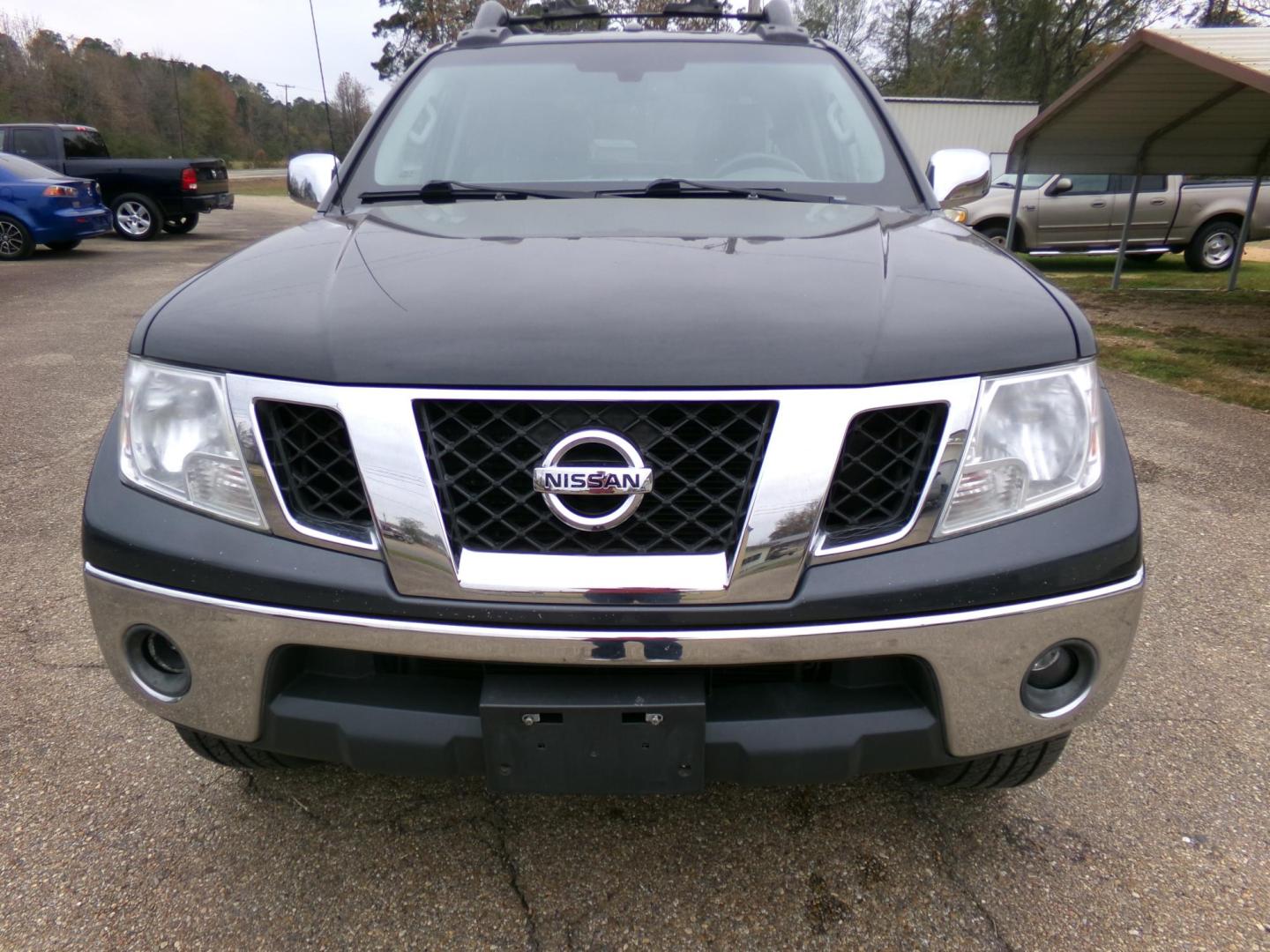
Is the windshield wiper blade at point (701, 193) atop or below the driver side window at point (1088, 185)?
atop

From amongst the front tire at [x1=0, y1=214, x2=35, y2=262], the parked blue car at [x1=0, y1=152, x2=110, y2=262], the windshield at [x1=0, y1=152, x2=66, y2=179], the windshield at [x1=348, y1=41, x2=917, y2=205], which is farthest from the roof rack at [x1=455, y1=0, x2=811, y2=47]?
the front tire at [x1=0, y1=214, x2=35, y2=262]

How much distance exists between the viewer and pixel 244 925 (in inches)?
69.2

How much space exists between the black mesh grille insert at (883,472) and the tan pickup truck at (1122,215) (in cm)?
1268

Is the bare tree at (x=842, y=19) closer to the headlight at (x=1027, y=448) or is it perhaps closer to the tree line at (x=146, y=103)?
the tree line at (x=146, y=103)

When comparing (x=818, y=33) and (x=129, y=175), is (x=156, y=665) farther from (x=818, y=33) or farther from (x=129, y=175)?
(x=818, y=33)

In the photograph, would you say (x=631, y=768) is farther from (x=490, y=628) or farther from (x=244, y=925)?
(x=244, y=925)

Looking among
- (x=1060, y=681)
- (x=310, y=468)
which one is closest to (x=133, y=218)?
(x=310, y=468)

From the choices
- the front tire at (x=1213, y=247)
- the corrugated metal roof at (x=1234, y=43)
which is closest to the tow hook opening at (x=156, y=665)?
the corrugated metal roof at (x=1234, y=43)

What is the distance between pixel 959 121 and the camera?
2327 cm

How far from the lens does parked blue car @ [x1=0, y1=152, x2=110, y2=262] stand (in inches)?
480

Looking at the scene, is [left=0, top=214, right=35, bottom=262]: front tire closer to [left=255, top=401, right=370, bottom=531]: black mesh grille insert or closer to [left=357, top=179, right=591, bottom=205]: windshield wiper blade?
[left=357, top=179, right=591, bottom=205]: windshield wiper blade

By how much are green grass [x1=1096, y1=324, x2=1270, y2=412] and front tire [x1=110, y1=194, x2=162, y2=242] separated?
14.4 m

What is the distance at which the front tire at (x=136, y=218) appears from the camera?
15134 mm

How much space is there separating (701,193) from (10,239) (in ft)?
45.4
